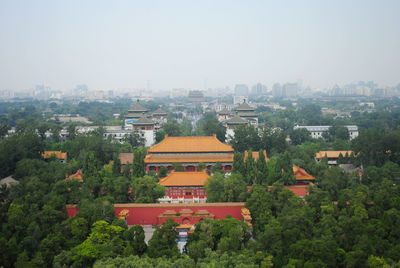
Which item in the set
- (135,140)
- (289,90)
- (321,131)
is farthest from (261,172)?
(289,90)

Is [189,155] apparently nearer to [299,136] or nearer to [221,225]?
[221,225]

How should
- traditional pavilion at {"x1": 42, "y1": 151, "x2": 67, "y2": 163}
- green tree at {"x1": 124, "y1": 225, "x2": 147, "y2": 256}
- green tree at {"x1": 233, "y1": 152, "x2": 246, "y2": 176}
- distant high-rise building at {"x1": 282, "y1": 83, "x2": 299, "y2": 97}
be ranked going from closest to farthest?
green tree at {"x1": 124, "y1": 225, "x2": 147, "y2": 256}, green tree at {"x1": 233, "y1": 152, "x2": 246, "y2": 176}, traditional pavilion at {"x1": 42, "y1": 151, "x2": 67, "y2": 163}, distant high-rise building at {"x1": 282, "y1": 83, "x2": 299, "y2": 97}

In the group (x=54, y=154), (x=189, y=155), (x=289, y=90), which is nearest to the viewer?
(x=189, y=155)

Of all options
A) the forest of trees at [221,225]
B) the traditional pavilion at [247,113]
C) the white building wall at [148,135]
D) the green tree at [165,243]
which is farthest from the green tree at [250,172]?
the traditional pavilion at [247,113]

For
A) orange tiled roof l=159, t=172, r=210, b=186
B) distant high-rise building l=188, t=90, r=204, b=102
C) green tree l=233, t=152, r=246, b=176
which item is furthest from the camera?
distant high-rise building l=188, t=90, r=204, b=102

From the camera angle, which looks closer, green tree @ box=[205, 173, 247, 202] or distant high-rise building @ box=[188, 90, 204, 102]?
green tree @ box=[205, 173, 247, 202]

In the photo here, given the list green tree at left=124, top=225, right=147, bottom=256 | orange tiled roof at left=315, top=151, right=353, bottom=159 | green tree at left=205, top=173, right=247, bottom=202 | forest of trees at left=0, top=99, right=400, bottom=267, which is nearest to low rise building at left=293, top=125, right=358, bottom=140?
orange tiled roof at left=315, top=151, right=353, bottom=159

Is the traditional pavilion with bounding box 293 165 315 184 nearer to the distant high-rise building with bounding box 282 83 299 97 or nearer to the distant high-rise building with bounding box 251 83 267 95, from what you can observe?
the distant high-rise building with bounding box 282 83 299 97
